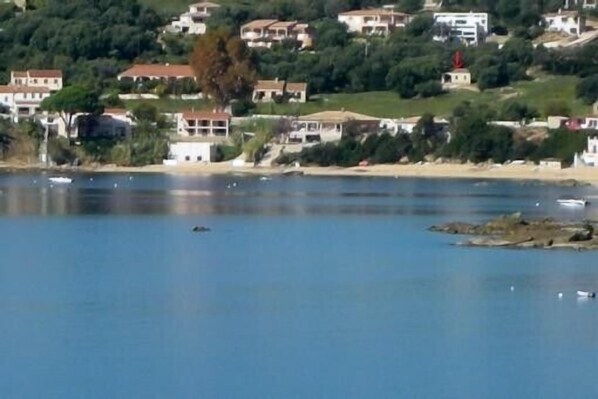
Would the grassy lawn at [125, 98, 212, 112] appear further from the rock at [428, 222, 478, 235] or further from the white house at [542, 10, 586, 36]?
the rock at [428, 222, 478, 235]

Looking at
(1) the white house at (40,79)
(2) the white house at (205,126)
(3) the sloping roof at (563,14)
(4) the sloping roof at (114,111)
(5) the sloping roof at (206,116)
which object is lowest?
(2) the white house at (205,126)

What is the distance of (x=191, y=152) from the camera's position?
92.9m

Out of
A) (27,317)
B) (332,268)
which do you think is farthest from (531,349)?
(332,268)

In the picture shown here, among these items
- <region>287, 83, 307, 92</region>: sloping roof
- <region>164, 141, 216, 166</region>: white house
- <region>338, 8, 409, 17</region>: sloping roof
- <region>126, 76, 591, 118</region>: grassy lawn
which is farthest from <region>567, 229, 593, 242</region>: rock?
<region>338, 8, 409, 17</region>: sloping roof

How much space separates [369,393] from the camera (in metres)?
28.5

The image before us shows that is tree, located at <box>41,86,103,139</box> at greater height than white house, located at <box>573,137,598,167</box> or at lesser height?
greater

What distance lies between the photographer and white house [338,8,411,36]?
11200 cm

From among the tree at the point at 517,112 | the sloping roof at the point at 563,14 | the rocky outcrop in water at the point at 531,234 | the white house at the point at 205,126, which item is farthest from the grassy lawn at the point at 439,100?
the rocky outcrop in water at the point at 531,234

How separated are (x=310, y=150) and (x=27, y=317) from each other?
56401mm

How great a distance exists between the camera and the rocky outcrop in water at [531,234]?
158 ft

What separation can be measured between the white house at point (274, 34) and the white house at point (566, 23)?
12.8m

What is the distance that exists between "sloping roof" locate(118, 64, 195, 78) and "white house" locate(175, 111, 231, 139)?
16.6 ft

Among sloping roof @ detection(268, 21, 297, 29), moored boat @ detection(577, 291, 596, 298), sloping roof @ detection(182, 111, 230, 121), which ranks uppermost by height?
sloping roof @ detection(268, 21, 297, 29)

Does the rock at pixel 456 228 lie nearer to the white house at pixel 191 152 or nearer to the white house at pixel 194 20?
the white house at pixel 191 152
